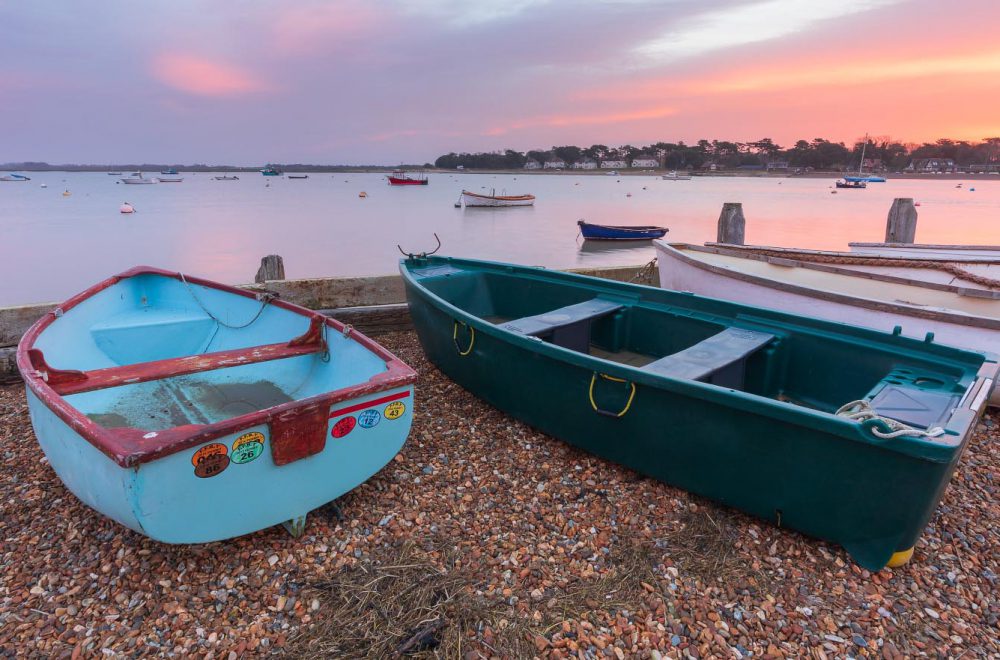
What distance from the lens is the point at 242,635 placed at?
282cm

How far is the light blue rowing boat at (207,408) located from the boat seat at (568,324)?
54.6 inches

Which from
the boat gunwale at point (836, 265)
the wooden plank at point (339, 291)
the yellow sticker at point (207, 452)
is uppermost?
the boat gunwale at point (836, 265)

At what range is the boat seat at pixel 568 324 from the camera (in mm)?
4914

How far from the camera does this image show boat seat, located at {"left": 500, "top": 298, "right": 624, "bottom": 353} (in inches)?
193

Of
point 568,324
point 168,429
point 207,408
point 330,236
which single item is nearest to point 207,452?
point 168,429

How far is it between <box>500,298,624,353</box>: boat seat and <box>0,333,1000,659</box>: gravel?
4.34 ft

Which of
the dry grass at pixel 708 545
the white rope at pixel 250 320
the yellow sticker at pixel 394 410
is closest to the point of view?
the dry grass at pixel 708 545

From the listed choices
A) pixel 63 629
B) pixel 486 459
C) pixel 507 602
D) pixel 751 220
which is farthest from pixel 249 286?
pixel 751 220

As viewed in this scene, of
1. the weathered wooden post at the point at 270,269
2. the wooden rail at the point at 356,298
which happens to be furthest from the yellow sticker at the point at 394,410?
the weathered wooden post at the point at 270,269

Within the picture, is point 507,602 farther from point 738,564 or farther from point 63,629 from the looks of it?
point 63,629

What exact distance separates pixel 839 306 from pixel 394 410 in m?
4.60

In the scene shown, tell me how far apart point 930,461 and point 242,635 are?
3.51 meters

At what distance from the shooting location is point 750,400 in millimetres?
3281

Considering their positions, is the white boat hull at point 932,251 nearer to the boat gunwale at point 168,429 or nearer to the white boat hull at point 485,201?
the boat gunwale at point 168,429
